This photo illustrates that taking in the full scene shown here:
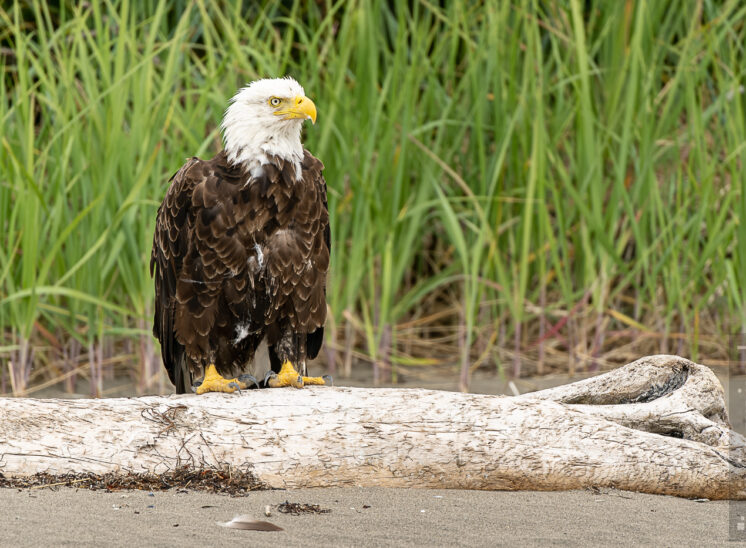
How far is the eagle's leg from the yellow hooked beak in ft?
2.69

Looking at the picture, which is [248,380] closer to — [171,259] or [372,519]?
[171,259]

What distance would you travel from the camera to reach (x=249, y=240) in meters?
3.54

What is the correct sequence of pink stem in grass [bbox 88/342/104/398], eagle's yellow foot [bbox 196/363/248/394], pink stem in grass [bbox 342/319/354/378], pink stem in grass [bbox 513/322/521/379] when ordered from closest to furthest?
eagle's yellow foot [bbox 196/363/248/394], pink stem in grass [bbox 88/342/104/398], pink stem in grass [bbox 513/322/521/379], pink stem in grass [bbox 342/319/354/378]

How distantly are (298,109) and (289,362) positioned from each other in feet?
3.13

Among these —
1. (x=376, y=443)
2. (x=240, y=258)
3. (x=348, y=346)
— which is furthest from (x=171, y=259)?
(x=348, y=346)

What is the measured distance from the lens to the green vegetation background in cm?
481

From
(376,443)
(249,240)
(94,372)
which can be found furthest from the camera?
(94,372)

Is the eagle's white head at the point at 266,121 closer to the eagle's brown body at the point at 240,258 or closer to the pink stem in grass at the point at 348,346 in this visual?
the eagle's brown body at the point at 240,258

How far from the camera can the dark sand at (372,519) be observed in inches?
92.6

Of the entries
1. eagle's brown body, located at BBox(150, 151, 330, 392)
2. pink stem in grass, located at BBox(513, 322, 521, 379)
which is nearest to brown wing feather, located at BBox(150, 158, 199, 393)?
eagle's brown body, located at BBox(150, 151, 330, 392)

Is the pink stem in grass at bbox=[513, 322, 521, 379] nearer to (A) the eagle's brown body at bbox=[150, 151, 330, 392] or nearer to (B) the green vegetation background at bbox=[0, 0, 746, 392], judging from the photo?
(B) the green vegetation background at bbox=[0, 0, 746, 392]

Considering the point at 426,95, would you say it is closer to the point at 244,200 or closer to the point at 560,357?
the point at 560,357

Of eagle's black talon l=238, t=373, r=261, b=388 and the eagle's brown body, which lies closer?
the eagle's brown body

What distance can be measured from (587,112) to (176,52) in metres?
2.11
